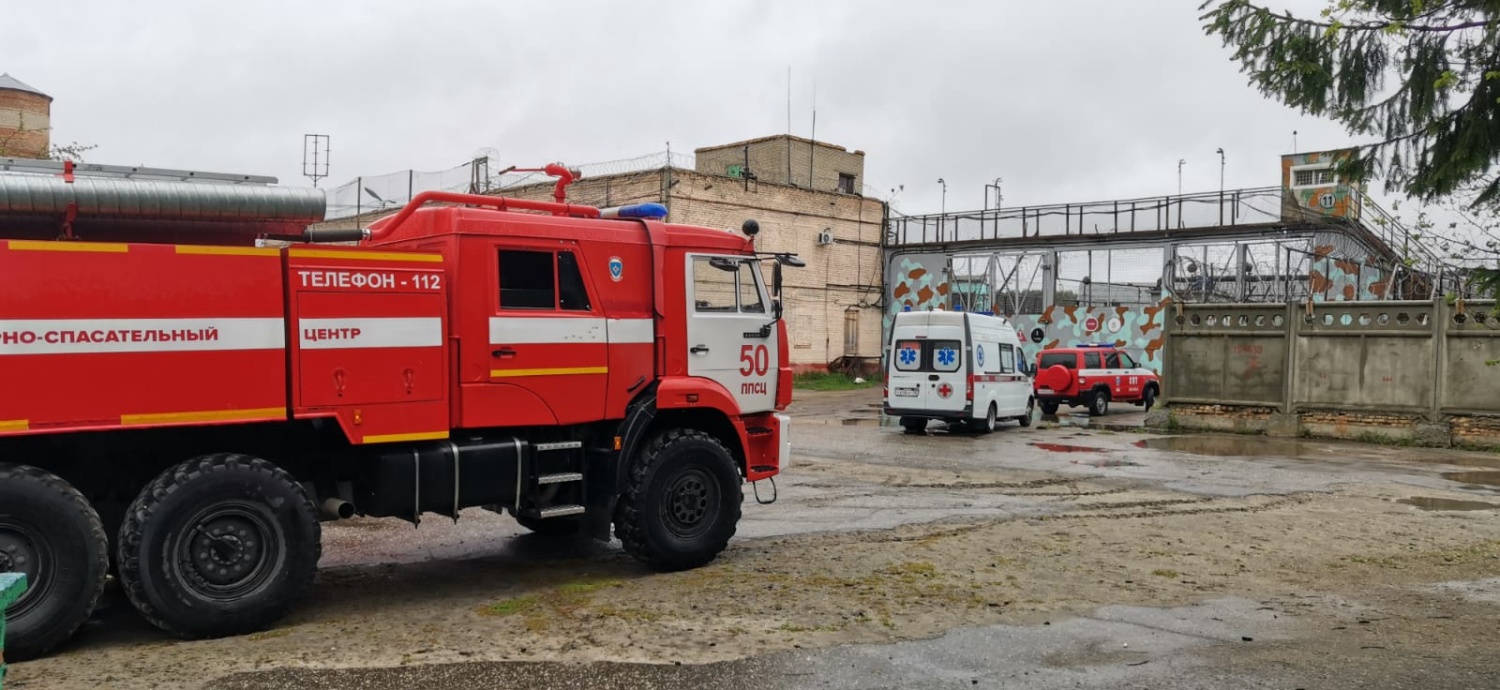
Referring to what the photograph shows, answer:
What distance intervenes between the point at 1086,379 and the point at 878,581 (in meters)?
20.4

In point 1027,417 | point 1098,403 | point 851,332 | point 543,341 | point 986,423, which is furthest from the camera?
point 851,332

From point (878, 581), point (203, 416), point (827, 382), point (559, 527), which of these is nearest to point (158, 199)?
point (203, 416)

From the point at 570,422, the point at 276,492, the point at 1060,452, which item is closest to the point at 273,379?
the point at 276,492

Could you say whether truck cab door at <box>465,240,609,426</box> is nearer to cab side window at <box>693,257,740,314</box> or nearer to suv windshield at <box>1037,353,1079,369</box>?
cab side window at <box>693,257,740,314</box>

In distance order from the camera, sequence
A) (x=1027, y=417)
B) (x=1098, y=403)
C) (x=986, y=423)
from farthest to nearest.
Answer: (x=1098, y=403) → (x=1027, y=417) → (x=986, y=423)

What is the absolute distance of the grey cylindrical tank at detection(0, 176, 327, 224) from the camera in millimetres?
6250

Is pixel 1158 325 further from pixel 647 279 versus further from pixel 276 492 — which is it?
pixel 276 492

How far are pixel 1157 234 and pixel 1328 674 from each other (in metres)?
31.0

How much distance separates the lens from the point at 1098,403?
2745 centimetres

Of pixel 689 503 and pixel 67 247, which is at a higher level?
pixel 67 247

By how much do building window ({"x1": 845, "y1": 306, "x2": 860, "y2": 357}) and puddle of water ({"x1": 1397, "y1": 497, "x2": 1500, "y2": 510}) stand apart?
90.4 feet

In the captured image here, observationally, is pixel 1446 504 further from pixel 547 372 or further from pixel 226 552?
pixel 226 552

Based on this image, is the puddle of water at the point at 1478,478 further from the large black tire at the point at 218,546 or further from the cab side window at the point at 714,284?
the large black tire at the point at 218,546

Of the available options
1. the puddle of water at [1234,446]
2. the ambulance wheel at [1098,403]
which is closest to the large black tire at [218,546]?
the puddle of water at [1234,446]
